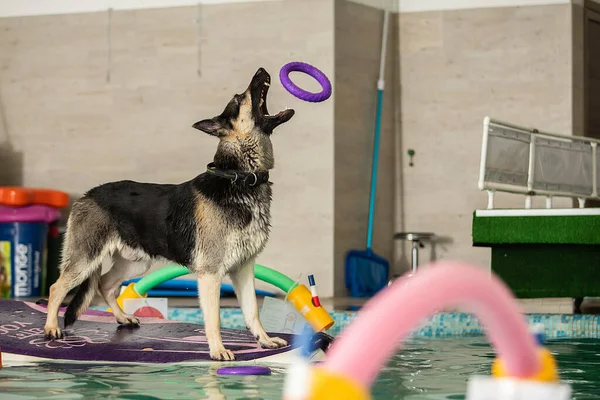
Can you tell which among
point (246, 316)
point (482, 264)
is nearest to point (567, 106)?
point (482, 264)

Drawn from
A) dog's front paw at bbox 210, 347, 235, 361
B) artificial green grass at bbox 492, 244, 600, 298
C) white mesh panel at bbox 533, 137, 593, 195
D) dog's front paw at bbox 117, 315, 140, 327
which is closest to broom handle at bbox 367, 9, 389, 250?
white mesh panel at bbox 533, 137, 593, 195

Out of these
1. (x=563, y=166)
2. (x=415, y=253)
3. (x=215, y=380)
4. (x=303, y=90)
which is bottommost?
(x=215, y=380)

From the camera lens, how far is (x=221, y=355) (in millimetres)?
3795

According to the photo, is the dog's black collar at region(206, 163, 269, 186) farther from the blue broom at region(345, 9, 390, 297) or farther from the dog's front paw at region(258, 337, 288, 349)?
the blue broom at region(345, 9, 390, 297)

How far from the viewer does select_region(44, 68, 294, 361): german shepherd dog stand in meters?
3.84

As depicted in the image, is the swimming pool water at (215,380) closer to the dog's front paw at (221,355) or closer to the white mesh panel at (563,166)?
the dog's front paw at (221,355)

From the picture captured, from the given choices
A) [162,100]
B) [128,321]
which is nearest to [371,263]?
[162,100]

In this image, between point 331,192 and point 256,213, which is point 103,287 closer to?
point 256,213

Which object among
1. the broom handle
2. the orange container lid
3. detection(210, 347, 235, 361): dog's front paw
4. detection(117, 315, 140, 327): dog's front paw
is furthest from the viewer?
the broom handle

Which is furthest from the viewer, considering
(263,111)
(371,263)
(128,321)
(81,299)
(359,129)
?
(359,129)

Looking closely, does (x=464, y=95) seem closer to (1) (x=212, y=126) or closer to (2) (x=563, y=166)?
(2) (x=563, y=166)

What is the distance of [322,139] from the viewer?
8.23 metres

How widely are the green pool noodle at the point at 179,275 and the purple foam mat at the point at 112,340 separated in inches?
18.7

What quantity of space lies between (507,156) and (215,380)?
3.44 metres
